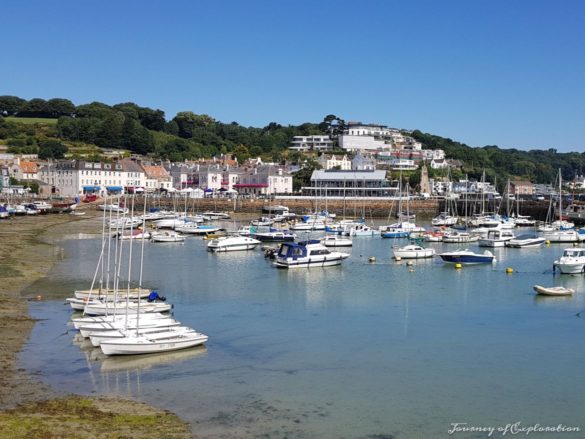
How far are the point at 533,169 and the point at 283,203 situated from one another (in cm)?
12482

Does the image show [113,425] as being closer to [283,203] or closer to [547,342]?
[547,342]

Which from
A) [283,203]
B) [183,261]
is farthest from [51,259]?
[283,203]

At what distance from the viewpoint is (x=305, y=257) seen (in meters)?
38.5

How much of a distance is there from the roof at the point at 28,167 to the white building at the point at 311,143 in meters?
75.5

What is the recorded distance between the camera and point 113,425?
46.4 feet

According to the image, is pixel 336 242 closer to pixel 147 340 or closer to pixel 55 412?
pixel 147 340

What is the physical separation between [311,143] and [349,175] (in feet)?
244

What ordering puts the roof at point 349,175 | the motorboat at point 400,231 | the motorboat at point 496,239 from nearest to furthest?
the motorboat at point 496,239 → the motorboat at point 400,231 → the roof at point 349,175

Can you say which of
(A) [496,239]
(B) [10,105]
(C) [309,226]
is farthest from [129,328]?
(B) [10,105]

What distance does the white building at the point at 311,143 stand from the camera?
173500 mm

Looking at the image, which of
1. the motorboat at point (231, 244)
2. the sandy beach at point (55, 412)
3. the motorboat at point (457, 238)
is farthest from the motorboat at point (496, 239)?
the sandy beach at point (55, 412)

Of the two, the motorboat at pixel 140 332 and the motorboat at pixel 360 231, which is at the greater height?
the motorboat at pixel 360 231

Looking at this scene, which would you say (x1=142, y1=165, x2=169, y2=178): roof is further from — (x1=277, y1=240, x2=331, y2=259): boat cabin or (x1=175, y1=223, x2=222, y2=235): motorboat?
(x1=277, y1=240, x2=331, y2=259): boat cabin

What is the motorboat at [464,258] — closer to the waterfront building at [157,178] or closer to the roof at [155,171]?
the waterfront building at [157,178]
